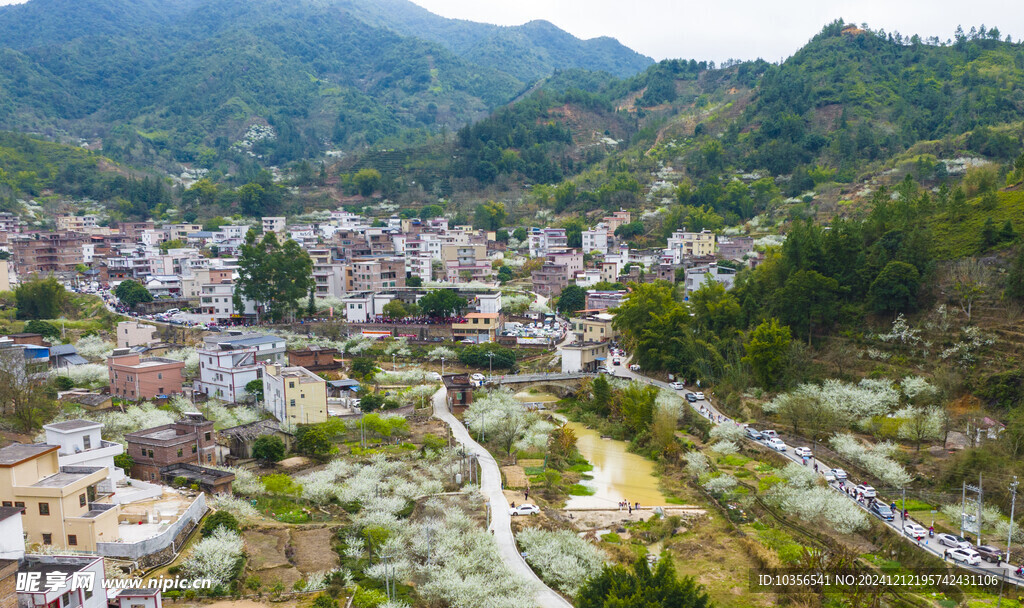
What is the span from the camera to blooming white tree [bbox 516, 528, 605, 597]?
18484 mm

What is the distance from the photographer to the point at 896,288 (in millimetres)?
31766

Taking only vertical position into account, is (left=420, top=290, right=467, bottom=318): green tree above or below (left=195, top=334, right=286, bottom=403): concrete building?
above

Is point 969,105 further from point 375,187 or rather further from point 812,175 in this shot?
point 375,187

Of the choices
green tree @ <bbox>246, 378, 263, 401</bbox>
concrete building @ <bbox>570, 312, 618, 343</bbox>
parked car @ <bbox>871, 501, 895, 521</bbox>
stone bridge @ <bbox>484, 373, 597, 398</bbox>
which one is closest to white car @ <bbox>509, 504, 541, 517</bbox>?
parked car @ <bbox>871, 501, 895, 521</bbox>

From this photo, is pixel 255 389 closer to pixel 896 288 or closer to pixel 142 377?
pixel 142 377

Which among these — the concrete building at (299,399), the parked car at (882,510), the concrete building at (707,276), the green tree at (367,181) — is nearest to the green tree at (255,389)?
the concrete building at (299,399)

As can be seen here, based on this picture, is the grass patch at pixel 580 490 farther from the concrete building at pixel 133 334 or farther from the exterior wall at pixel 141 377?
the concrete building at pixel 133 334

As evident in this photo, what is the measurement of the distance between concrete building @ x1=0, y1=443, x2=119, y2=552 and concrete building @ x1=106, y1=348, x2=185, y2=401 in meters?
15.0

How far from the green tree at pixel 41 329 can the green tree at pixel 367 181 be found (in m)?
49.0

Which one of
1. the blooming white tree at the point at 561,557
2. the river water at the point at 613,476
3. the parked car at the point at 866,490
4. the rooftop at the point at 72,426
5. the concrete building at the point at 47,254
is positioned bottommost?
the river water at the point at 613,476

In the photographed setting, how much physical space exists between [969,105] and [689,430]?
60.8m

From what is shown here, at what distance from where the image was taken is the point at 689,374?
36.9m

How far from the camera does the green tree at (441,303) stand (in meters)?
47.0

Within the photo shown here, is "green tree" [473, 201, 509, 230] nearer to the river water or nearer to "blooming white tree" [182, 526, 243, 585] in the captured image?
the river water
